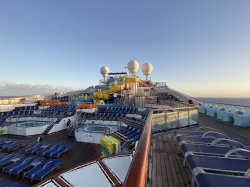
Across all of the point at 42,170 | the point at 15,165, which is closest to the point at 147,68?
the point at 42,170

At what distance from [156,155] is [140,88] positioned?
24601 mm

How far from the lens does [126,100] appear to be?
68.1 ft

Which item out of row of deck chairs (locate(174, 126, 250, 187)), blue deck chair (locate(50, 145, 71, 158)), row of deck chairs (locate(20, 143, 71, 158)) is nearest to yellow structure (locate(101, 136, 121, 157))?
blue deck chair (locate(50, 145, 71, 158))

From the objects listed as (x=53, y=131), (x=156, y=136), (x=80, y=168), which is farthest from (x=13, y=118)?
(x=156, y=136)

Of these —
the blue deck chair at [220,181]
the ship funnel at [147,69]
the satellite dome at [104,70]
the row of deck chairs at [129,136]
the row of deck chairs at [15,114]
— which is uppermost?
the satellite dome at [104,70]

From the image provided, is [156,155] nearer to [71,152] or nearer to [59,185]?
[59,185]

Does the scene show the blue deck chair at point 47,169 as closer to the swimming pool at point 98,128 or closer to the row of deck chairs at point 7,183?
the row of deck chairs at point 7,183

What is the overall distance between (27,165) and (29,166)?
0.11 m

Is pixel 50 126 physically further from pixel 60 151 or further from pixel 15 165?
pixel 15 165

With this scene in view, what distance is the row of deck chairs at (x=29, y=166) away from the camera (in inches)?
290

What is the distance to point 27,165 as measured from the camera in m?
8.11

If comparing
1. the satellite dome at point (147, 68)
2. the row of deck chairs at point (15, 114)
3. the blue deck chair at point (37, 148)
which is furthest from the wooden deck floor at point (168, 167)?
the satellite dome at point (147, 68)

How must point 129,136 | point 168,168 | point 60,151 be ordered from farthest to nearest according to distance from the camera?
point 60,151, point 129,136, point 168,168

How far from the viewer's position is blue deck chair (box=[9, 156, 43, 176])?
25.1 ft
